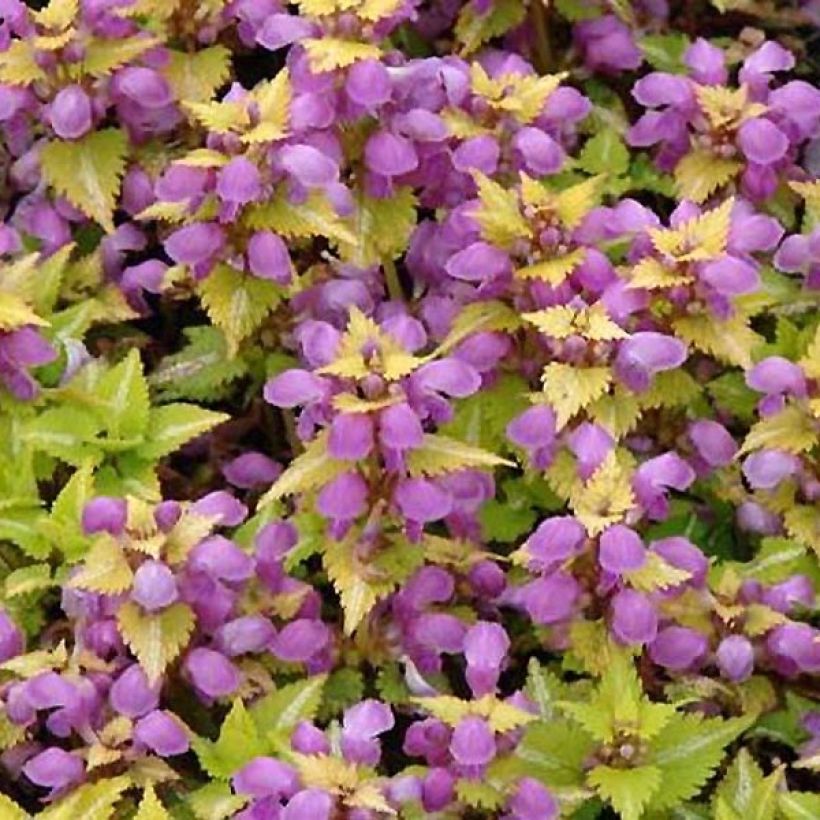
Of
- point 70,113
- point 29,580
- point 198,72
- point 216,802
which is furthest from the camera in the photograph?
point 198,72

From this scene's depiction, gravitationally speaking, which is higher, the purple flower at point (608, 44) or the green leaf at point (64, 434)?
the purple flower at point (608, 44)

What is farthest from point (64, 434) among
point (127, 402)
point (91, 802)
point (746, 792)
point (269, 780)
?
point (746, 792)

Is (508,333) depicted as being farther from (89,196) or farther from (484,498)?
(89,196)

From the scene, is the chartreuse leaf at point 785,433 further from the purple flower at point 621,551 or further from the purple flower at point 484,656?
the purple flower at point 484,656

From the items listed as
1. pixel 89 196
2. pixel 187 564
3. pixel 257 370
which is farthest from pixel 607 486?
pixel 89 196

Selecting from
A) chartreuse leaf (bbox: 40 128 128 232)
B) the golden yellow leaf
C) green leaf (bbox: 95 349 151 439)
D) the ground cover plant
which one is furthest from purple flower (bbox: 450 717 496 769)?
chartreuse leaf (bbox: 40 128 128 232)

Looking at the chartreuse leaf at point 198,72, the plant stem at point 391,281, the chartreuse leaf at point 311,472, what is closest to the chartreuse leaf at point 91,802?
the chartreuse leaf at point 311,472

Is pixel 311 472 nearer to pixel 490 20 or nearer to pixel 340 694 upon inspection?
pixel 340 694
